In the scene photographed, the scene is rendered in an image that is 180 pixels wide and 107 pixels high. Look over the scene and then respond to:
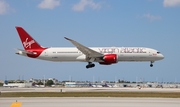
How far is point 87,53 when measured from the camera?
57344mm

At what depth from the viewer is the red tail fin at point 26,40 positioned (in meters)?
61.0

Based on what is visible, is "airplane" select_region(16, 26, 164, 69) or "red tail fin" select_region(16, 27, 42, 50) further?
"red tail fin" select_region(16, 27, 42, 50)

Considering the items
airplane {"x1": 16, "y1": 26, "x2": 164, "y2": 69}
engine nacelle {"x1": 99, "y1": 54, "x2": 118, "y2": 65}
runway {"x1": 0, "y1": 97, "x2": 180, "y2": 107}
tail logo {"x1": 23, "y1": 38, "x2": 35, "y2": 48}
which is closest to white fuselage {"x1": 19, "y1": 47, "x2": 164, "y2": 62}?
airplane {"x1": 16, "y1": 26, "x2": 164, "y2": 69}

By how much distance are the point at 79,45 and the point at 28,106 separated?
122ft

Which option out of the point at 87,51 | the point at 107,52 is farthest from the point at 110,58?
the point at 87,51

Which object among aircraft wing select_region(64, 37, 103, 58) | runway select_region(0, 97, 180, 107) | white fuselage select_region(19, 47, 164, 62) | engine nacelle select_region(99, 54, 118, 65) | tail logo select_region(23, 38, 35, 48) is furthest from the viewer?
tail logo select_region(23, 38, 35, 48)

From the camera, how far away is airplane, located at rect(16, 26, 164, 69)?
55969 mm

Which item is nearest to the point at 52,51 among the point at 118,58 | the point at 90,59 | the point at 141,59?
the point at 90,59

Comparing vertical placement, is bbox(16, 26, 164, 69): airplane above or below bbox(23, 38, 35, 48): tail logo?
below

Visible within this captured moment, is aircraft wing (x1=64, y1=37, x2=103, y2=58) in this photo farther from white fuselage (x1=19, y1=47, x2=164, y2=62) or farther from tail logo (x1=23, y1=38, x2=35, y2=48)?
tail logo (x1=23, y1=38, x2=35, y2=48)

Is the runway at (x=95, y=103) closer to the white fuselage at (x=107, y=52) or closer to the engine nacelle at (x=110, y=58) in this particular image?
the engine nacelle at (x=110, y=58)

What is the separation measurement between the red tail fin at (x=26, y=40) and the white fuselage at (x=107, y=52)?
7.88 feet

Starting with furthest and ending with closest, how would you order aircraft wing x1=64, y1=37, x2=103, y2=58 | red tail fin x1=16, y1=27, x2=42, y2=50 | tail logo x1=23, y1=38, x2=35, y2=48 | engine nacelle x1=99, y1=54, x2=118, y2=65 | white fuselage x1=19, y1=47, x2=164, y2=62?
1. tail logo x1=23, y1=38, x2=35, y2=48
2. red tail fin x1=16, y1=27, x2=42, y2=50
3. white fuselage x1=19, y1=47, x2=164, y2=62
4. aircraft wing x1=64, y1=37, x2=103, y2=58
5. engine nacelle x1=99, y1=54, x2=118, y2=65

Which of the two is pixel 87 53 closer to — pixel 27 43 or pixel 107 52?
pixel 107 52
